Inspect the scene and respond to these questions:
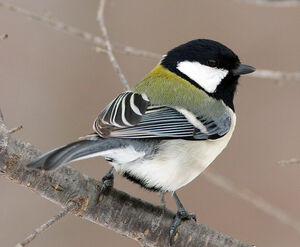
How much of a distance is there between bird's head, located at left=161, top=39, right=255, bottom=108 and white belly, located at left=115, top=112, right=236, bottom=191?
0.44 meters

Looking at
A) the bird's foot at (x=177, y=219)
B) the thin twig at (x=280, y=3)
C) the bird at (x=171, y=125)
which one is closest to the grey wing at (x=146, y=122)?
the bird at (x=171, y=125)

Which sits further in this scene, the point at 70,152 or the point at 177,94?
the point at 177,94

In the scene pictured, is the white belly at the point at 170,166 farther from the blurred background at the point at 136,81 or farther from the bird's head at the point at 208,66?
the blurred background at the point at 136,81

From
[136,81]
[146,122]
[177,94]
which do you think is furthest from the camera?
[136,81]

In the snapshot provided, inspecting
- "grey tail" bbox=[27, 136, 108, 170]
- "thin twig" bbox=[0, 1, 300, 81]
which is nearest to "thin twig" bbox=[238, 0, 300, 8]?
"thin twig" bbox=[0, 1, 300, 81]

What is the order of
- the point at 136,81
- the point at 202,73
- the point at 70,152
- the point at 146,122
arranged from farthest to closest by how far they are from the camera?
1. the point at 136,81
2. the point at 202,73
3. the point at 146,122
4. the point at 70,152

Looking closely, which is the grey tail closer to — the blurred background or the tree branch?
the tree branch

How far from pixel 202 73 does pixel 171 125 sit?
0.45 metres

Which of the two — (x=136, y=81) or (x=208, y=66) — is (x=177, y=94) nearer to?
(x=208, y=66)

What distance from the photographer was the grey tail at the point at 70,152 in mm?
1526

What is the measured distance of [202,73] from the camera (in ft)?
8.06

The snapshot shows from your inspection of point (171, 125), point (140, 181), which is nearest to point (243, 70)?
point (171, 125)

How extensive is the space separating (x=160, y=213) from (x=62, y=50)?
2305mm

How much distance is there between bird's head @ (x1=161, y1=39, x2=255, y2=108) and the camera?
2.42 m
